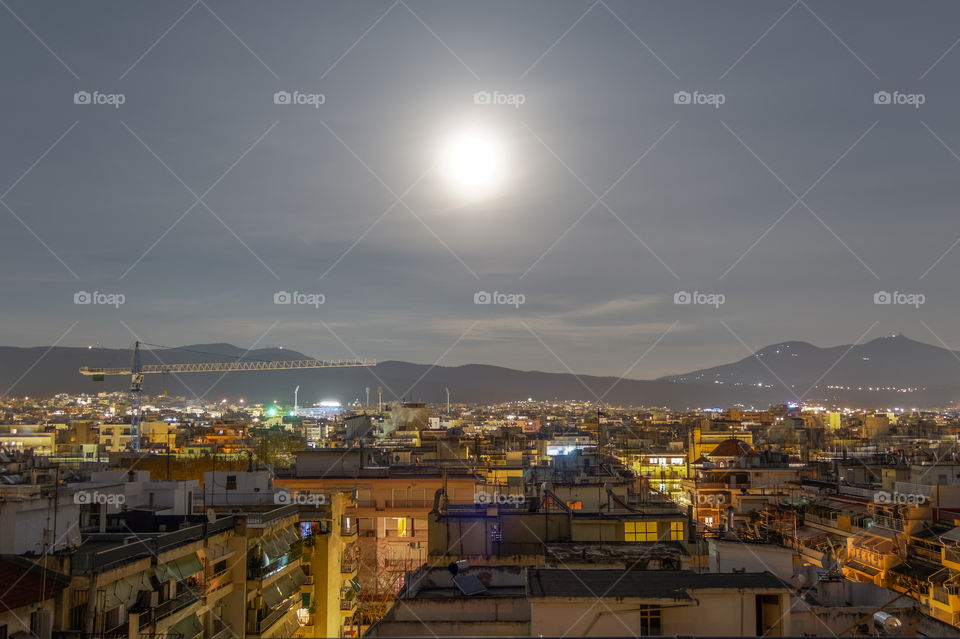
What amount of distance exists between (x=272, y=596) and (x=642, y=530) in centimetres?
815

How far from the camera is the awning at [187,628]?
12.9m

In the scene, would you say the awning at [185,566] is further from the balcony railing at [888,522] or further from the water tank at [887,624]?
the balcony railing at [888,522]

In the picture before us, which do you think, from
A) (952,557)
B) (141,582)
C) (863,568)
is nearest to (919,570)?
(952,557)

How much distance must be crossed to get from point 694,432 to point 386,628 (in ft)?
175

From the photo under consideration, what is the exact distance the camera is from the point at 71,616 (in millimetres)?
10805

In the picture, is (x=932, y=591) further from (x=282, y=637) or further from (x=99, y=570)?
(x=99, y=570)

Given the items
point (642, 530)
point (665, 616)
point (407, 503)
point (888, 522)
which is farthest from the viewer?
point (407, 503)

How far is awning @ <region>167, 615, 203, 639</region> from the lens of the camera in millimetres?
12920

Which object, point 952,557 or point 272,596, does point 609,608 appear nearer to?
point 272,596

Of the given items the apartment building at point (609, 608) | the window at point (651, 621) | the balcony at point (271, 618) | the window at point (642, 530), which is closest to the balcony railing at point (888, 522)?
the window at point (642, 530)

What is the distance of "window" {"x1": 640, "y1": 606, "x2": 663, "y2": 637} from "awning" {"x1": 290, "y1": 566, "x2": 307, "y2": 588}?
1238cm

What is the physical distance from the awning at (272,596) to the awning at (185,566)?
2541 mm

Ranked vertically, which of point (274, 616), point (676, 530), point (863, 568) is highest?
point (676, 530)

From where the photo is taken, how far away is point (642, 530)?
1622 cm
